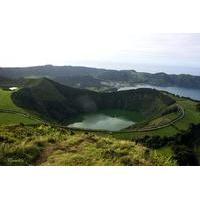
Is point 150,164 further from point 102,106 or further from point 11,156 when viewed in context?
point 102,106

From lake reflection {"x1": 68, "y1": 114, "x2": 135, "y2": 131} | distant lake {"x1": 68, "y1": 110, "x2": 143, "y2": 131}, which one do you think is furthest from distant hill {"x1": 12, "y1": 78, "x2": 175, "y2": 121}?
lake reflection {"x1": 68, "y1": 114, "x2": 135, "y2": 131}

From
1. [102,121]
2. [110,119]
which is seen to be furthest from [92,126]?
[110,119]

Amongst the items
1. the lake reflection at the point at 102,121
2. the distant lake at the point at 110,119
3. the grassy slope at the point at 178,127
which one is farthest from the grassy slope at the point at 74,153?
the lake reflection at the point at 102,121

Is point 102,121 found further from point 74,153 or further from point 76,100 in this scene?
point 74,153

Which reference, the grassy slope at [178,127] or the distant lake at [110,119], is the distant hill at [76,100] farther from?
the grassy slope at [178,127]

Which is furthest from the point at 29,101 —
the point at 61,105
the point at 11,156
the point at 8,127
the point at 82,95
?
the point at 11,156
